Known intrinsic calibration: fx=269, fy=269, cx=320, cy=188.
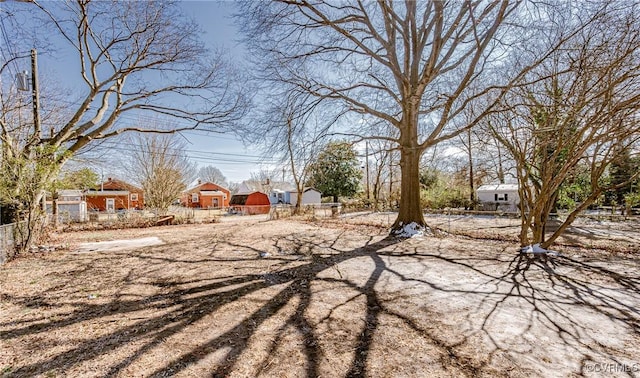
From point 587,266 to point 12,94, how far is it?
54.4 ft

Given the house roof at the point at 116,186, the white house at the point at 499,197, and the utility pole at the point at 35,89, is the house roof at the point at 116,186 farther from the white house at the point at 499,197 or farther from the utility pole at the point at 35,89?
the white house at the point at 499,197

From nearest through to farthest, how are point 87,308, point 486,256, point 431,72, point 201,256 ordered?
point 87,308 → point 486,256 → point 201,256 → point 431,72

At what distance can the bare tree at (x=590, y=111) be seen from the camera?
15.3ft

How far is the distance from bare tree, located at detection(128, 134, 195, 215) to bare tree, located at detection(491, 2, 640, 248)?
1879 centimetres

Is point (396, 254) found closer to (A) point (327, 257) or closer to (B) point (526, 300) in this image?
(A) point (327, 257)

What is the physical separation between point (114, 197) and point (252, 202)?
47.1 feet

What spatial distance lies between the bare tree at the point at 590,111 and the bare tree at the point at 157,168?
1879 centimetres

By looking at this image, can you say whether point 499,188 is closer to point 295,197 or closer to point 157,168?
point 295,197

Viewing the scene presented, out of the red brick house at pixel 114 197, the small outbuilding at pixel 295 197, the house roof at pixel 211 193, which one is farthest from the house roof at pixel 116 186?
the small outbuilding at pixel 295 197

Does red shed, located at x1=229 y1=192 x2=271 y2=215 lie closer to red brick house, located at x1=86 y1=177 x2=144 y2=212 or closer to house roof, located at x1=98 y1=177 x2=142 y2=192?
red brick house, located at x1=86 y1=177 x2=144 y2=212

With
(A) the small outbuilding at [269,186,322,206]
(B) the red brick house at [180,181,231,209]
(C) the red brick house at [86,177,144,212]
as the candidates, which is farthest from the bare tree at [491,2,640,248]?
(B) the red brick house at [180,181,231,209]

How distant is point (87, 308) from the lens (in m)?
3.42

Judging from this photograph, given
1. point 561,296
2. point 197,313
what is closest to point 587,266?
point 561,296

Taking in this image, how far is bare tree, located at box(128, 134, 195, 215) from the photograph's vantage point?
58.6ft
